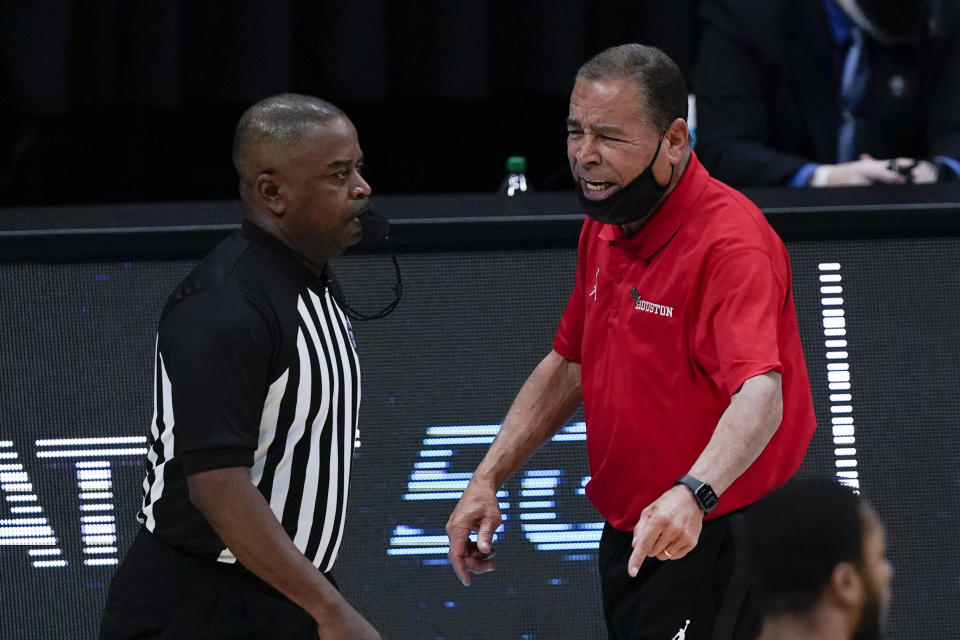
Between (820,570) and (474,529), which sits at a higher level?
(820,570)

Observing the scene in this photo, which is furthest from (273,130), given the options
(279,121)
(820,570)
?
(820,570)

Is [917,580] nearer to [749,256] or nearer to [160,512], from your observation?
[749,256]

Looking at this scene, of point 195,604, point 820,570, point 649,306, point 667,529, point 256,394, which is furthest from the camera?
point 649,306

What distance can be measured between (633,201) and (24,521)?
4.75ft

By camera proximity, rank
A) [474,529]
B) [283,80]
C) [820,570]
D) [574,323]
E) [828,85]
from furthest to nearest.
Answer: [283,80] < [828,85] < [574,323] < [474,529] < [820,570]

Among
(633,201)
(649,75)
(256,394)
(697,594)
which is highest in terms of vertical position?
(649,75)

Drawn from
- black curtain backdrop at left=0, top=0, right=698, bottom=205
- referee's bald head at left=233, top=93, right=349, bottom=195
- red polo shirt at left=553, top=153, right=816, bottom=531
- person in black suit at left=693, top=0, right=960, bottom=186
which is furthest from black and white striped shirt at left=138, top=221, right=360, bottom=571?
black curtain backdrop at left=0, top=0, right=698, bottom=205

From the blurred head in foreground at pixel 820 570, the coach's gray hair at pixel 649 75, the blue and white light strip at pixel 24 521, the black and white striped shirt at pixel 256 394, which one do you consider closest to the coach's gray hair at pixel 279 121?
the black and white striped shirt at pixel 256 394

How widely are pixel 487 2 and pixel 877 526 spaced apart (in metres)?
3.16

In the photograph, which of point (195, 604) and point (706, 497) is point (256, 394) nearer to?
point (195, 604)

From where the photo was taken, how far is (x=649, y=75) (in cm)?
273

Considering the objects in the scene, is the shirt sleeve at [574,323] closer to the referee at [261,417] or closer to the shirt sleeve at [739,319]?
the shirt sleeve at [739,319]

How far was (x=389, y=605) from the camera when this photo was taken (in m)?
3.27

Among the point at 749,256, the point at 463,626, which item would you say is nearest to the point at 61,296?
the point at 463,626
